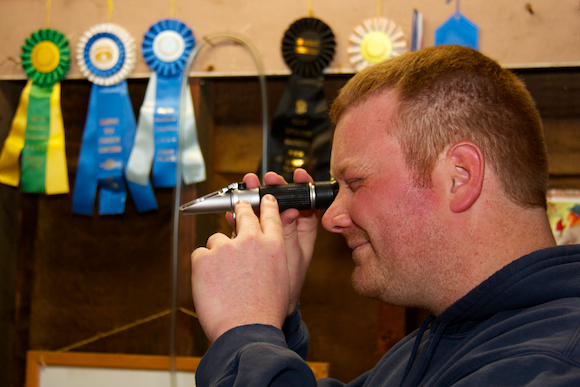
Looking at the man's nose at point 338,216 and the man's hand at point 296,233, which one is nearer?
the man's nose at point 338,216

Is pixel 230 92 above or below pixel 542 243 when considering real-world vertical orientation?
above

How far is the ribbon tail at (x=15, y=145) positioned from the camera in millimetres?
1708

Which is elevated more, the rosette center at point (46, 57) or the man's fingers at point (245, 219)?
the rosette center at point (46, 57)

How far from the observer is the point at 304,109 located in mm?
1578

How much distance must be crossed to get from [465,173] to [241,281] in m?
0.38

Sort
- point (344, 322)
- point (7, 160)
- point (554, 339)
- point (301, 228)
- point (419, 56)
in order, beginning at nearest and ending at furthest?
point (554, 339), point (419, 56), point (301, 228), point (344, 322), point (7, 160)

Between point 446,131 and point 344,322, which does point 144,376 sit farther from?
point 446,131

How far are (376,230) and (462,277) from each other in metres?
→ 0.16

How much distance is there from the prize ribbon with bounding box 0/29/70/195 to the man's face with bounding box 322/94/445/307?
1287mm

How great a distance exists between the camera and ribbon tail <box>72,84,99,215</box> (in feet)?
5.54

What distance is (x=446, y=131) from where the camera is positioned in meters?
0.73

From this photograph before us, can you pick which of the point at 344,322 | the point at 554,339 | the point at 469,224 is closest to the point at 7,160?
the point at 344,322

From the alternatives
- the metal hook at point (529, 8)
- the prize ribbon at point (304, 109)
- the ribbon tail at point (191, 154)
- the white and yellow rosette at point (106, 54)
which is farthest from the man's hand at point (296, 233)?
the metal hook at point (529, 8)

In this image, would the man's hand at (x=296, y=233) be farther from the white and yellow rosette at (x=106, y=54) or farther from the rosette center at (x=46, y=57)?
the rosette center at (x=46, y=57)
